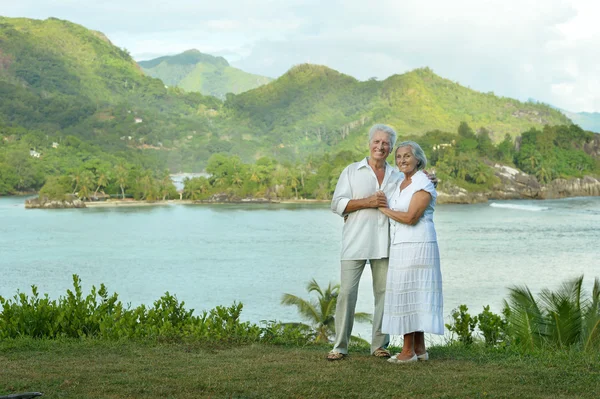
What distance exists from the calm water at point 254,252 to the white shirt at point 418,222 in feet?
52.1

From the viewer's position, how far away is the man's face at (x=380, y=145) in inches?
202

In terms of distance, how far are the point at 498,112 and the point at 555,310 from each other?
519 feet

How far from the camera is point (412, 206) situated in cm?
491

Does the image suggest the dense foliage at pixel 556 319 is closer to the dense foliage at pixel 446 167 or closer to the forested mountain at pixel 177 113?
the dense foliage at pixel 446 167

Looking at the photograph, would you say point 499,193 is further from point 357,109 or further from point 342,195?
point 342,195

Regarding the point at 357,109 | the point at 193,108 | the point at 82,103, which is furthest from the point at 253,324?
the point at 193,108

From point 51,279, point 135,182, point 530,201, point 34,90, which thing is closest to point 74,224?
point 135,182

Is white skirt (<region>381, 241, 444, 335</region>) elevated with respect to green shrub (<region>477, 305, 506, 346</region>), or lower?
elevated

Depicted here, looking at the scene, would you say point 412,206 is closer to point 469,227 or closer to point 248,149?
point 469,227

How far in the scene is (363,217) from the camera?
514 centimetres

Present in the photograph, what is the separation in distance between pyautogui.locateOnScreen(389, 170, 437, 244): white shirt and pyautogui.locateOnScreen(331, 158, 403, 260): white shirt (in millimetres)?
122

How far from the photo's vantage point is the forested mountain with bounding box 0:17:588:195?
127562 mm

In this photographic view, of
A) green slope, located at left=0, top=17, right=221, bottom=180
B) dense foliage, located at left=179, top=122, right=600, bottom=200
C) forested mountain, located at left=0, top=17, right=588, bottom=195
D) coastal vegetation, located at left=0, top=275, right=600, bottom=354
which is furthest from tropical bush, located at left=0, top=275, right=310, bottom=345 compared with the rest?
green slope, located at left=0, top=17, right=221, bottom=180

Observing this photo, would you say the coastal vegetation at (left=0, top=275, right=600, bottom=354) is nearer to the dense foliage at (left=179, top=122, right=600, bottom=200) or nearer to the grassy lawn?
the grassy lawn
